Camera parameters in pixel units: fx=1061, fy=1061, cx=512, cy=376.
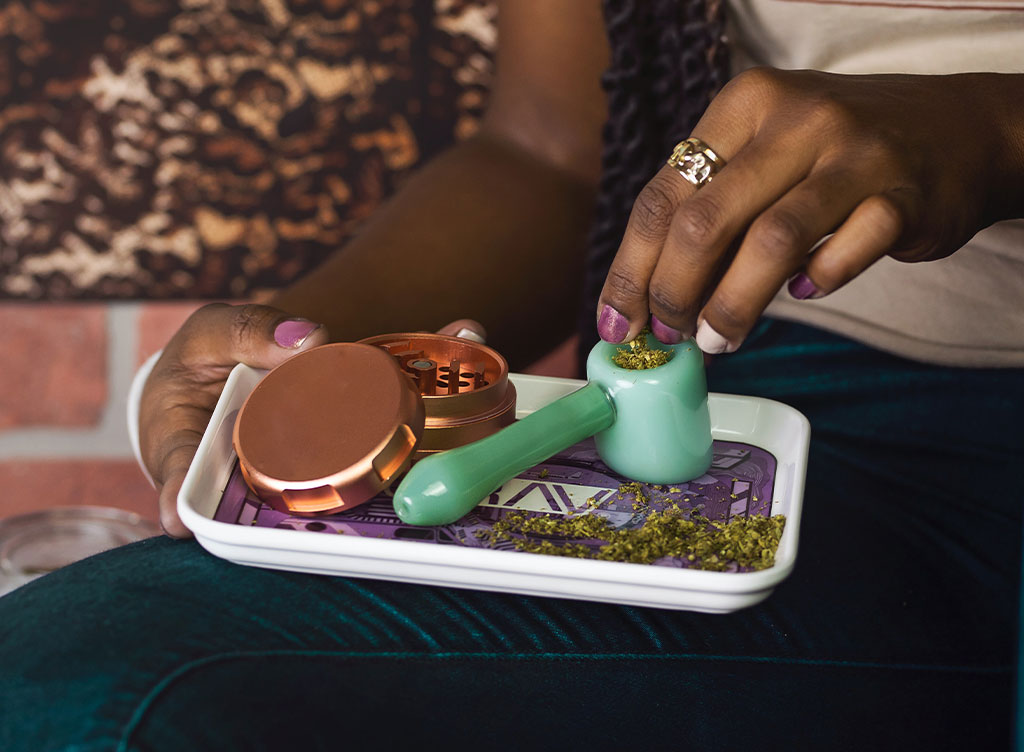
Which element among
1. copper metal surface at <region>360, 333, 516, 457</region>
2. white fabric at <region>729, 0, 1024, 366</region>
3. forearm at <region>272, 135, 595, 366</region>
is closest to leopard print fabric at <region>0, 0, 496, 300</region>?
forearm at <region>272, 135, 595, 366</region>

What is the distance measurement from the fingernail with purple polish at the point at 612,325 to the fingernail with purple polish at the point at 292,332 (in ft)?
0.49

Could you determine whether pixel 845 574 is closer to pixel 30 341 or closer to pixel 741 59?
pixel 741 59

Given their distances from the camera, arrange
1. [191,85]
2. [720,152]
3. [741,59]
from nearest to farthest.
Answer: [720,152] → [741,59] → [191,85]

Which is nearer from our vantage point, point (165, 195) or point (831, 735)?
point (831, 735)

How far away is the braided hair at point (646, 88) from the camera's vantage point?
644 mm

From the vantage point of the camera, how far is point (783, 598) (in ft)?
1.60

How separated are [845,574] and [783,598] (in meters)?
0.04

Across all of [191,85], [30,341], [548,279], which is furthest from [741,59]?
[30,341]

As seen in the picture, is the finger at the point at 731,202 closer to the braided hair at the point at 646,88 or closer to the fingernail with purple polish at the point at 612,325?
the fingernail with purple polish at the point at 612,325

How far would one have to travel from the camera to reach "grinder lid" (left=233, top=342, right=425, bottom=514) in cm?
43

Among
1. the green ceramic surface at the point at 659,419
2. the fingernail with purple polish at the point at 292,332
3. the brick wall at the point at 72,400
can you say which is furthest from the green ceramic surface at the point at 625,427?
the brick wall at the point at 72,400

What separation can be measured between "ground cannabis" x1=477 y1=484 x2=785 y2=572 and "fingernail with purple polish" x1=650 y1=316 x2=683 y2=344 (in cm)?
7

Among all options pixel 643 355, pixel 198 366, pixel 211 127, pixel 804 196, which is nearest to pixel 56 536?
pixel 198 366

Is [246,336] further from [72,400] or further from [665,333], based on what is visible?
[72,400]
